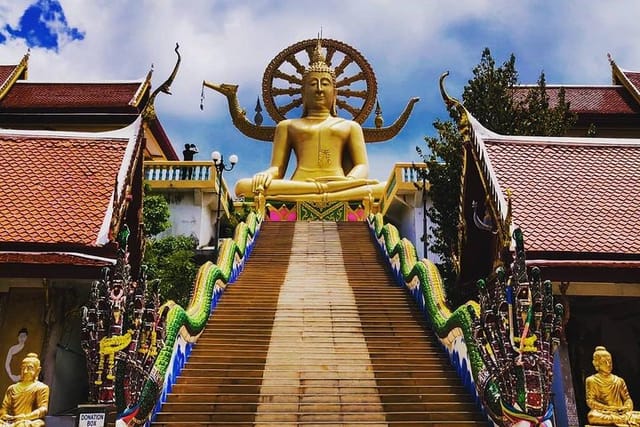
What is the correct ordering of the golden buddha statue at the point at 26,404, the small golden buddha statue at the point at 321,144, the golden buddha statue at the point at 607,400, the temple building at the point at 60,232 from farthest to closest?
the small golden buddha statue at the point at 321,144 < the temple building at the point at 60,232 < the golden buddha statue at the point at 607,400 < the golden buddha statue at the point at 26,404

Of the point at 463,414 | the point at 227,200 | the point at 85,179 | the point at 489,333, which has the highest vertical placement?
the point at 227,200

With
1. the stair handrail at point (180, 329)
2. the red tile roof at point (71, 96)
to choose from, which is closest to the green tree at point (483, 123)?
the stair handrail at point (180, 329)

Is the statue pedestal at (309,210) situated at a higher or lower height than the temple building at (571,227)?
higher

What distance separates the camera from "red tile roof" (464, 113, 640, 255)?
29.6 feet

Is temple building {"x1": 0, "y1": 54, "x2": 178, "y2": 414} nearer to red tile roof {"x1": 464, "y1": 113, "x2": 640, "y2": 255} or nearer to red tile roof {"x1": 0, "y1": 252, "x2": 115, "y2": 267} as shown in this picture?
red tile roof {"x1": 0, "y1": 252, "x2": 115, "y2": 267}

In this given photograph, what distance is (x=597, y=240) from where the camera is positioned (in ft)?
29.4

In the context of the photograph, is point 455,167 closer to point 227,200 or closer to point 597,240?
point 597,240

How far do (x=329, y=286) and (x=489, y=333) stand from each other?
16.4 feet

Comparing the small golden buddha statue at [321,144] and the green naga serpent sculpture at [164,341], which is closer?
the green naga serpent sculpture at [164,341]

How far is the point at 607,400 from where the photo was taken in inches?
244

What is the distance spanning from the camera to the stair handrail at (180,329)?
6.08 meters

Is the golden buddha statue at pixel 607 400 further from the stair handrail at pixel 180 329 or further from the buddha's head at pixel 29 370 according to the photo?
the buddha's head at pixel 29 370

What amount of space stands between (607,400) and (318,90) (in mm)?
14911

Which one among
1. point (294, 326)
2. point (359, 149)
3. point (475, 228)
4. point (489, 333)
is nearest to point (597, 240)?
point (475, 228)
